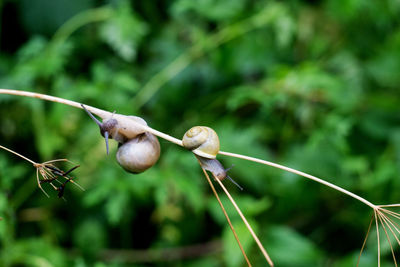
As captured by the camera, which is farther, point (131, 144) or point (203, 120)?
point (203, 120)

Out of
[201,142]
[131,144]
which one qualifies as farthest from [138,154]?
[201,142]

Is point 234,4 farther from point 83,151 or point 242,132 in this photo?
point 83,151

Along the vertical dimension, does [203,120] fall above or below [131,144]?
above

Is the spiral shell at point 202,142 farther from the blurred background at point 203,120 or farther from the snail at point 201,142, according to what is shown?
the blurred background at point 203,120

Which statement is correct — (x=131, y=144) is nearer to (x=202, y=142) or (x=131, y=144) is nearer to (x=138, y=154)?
(x=138, y=154)

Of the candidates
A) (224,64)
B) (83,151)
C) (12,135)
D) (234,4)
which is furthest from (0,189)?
(234,4)

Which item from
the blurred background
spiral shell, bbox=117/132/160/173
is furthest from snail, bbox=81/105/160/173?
the blurred background

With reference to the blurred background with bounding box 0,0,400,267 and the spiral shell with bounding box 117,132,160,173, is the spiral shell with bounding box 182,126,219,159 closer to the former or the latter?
the spiral shell with bounding box 117,132,160,173
